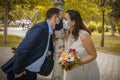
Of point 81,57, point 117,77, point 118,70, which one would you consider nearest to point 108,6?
point 118,70

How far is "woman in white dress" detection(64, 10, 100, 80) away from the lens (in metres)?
5.25

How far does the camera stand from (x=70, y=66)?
5.29 metres

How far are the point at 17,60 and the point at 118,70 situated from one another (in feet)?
28.1

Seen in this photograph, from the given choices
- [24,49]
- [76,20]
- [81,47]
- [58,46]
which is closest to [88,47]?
[81,47]

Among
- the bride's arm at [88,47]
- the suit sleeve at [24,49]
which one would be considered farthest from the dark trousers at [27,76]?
the bride's arm at [88,47]

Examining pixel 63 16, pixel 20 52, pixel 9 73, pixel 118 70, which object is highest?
pixel 63 16

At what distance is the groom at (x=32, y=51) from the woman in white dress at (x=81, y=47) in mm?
298

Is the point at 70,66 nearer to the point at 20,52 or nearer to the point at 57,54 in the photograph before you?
the point at 20,52

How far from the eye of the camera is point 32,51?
5223 millimetres

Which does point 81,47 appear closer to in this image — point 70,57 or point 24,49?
point 70,57

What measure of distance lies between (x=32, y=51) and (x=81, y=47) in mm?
779

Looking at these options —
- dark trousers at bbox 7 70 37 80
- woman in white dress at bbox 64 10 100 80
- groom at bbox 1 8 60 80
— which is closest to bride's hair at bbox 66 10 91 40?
woman in white dress at bbox 64 10 100 80

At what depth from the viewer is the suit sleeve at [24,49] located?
5.06m

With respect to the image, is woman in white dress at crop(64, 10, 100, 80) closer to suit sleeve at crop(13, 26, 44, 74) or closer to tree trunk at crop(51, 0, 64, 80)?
suit sleeve at crop(13, 26, 44, 74)
